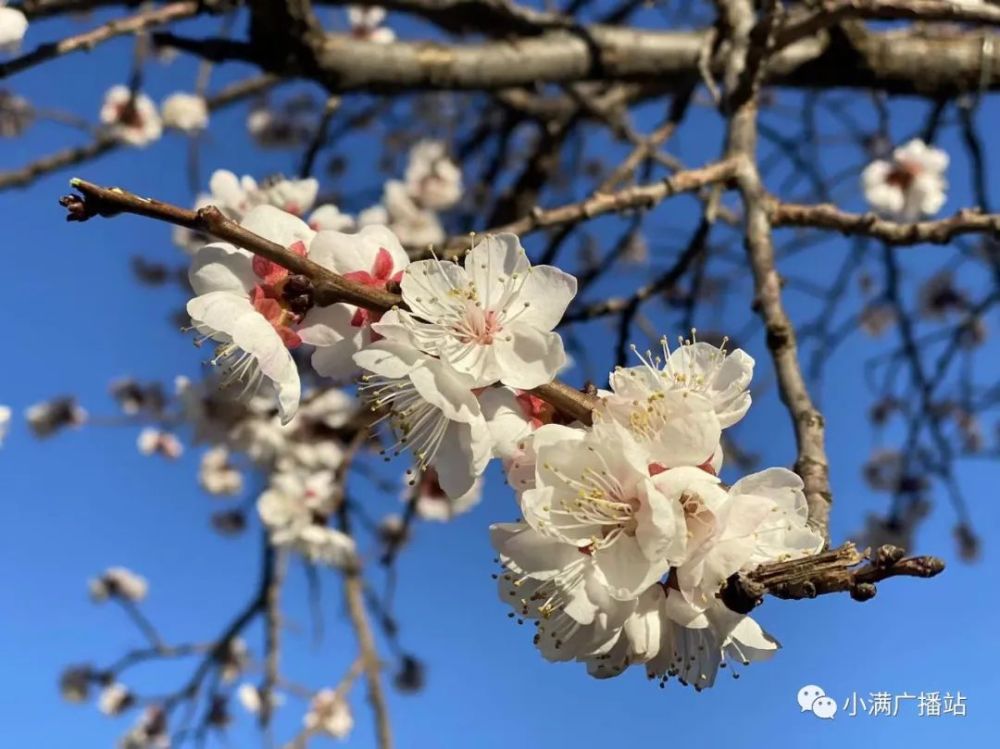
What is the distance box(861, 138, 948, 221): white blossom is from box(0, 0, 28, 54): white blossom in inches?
98.6

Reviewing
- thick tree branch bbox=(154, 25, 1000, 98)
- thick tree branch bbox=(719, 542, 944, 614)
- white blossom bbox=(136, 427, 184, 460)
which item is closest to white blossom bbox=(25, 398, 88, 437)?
white blossom bbox=(136, 427, 184, 460)

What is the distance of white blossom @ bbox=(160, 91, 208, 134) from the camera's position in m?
2.87

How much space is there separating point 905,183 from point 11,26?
266 centimetres

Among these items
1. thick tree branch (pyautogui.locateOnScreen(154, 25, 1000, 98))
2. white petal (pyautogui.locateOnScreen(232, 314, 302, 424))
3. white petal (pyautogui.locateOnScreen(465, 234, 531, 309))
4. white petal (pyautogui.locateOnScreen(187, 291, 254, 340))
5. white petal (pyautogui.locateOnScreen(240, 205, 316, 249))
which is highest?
thick tree branch (pyautogui.locateOnScreen(154, 25, 1000, 98))

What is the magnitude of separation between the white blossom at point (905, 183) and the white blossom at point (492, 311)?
242cm

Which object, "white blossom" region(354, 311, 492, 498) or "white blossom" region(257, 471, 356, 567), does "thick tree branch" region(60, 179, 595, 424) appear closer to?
"white blossom" region(354, 311, 492, 498)

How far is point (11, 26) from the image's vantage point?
1.32 m

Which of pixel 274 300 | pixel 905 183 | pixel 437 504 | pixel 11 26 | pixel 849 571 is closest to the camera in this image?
pixel 849 571

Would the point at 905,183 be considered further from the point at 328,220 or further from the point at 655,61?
the point at 328,220

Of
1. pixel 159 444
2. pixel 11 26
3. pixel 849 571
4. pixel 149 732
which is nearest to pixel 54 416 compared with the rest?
pixel 159 444

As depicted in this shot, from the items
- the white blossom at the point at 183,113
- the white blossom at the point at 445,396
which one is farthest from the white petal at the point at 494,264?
the white blossom at the point at 183,113

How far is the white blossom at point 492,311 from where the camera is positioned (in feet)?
2.31

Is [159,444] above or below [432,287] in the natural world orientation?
above

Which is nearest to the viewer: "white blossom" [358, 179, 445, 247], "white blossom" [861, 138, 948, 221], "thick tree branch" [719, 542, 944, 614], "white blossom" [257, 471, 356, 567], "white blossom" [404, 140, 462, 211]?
"thick tree branch" [719, 542, 944, 614]
